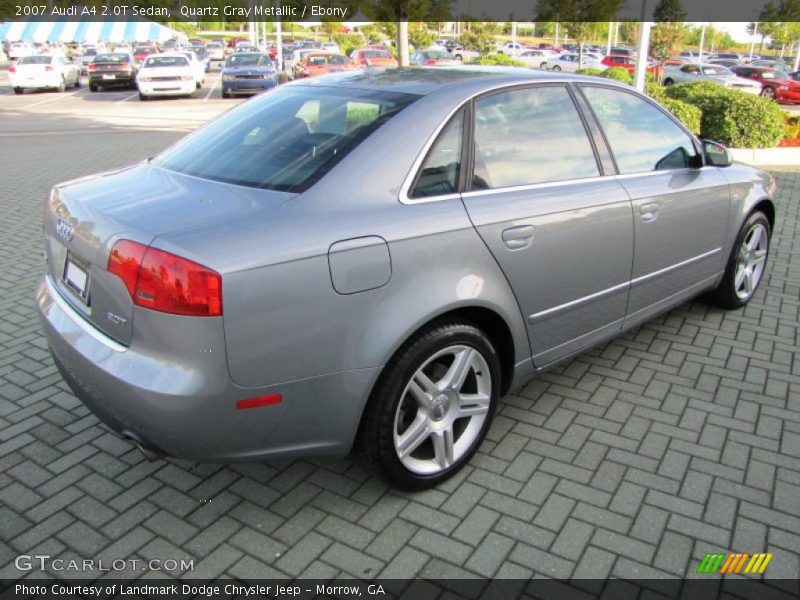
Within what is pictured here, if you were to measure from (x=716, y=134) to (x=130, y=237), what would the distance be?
1132 cm

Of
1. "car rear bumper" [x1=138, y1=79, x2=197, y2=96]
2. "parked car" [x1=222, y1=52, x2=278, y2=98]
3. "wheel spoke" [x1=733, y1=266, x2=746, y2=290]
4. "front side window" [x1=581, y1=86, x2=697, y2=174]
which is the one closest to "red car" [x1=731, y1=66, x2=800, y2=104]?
"parked car" [x1=222, y1=52, x2=278, y2=98]

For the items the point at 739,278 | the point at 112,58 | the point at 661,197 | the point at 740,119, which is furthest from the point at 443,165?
the point at 112,58

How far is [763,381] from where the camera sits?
3941 mm

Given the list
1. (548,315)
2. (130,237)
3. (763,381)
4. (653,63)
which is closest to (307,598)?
(130,237)

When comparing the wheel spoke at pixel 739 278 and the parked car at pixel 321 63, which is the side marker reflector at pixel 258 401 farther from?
the parked car at pixel 321 63

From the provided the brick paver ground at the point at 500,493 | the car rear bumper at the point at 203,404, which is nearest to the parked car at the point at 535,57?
the brick paver ground at the point at 500,493

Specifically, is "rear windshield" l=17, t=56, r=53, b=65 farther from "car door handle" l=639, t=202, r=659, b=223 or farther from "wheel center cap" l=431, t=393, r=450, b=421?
"wheel center cap" l=431, t=393, r=450, b=421

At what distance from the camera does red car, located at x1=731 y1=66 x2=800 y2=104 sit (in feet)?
87.3

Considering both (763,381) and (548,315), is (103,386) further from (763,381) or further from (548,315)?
(763,381)

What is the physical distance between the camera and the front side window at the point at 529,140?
305 cm

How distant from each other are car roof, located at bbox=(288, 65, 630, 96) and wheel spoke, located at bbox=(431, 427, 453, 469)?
1474 millimetres

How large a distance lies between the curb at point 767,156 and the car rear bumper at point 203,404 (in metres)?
10.8

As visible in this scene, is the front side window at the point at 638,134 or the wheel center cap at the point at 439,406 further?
the front side window at the point at 638,134

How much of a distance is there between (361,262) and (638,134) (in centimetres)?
217
